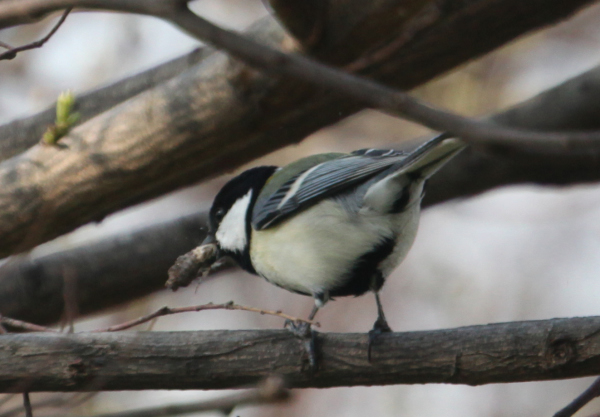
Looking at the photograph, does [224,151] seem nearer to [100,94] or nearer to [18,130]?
[100,94]

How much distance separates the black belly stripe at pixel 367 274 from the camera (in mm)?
2705

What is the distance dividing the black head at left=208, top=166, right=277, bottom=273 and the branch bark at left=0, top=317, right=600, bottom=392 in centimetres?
101

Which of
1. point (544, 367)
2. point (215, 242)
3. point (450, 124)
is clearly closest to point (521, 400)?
point (215, 242)

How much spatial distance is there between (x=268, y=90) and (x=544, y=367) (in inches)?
54.7

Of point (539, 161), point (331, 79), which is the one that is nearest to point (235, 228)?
point (539, 161)

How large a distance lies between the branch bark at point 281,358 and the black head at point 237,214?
1009mm

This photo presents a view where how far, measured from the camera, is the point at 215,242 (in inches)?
130

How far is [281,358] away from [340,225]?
2.38ft

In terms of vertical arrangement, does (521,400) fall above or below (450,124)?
below

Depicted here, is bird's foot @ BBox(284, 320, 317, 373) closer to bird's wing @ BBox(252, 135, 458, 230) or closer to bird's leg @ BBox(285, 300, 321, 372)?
bird's leg @ BBox(285, 300, 321, 372)

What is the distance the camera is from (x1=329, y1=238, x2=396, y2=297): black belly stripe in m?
2.71

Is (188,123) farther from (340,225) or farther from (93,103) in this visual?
(93,103)

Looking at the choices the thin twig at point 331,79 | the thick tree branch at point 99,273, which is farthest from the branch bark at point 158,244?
the thin twig at point 331,79

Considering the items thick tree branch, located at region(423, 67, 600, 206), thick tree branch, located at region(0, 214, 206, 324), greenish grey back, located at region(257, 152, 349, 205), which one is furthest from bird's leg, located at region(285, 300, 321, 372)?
thick tree branch, located at region(423, 67, 600, 206)
